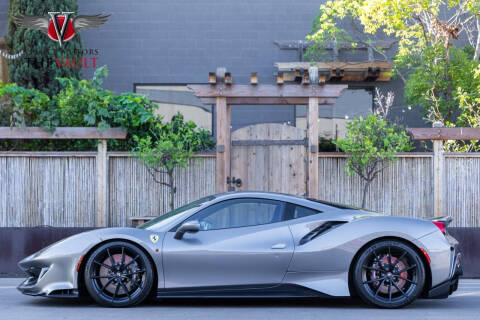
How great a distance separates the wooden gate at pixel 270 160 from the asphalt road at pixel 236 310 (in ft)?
13.8

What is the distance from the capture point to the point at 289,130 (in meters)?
12.5

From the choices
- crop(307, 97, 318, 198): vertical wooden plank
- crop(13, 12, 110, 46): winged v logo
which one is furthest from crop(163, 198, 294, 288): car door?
crop(13, 12, 110, 46): winged v logo

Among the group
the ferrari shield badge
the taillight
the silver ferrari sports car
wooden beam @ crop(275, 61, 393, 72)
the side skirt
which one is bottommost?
the side skirt

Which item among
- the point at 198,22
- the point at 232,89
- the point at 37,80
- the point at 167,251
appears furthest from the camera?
the point at 198,22

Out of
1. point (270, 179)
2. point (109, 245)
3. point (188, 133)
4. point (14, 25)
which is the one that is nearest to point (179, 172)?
point (188, 133)

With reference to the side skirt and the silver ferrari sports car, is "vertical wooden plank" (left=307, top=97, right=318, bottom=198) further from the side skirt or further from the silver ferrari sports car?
the side skirt

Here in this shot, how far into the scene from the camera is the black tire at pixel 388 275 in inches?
298

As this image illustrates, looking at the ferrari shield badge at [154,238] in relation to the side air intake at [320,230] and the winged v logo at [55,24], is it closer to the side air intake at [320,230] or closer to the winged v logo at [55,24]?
the side air intake at [320,230]

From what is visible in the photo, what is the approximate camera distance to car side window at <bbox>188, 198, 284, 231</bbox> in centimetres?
780

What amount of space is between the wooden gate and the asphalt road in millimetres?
4198

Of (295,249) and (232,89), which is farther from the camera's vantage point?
(232,89)

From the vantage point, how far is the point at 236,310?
7590 millimetres

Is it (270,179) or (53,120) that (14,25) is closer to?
(53,120)

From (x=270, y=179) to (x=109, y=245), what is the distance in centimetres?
508
